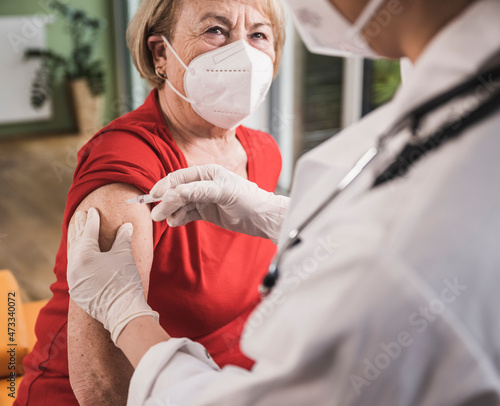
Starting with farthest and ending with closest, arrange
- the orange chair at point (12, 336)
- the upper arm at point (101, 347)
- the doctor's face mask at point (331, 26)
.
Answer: the orange chair at point (12, 336) < the upper arm at point (101, 347) < the doctor's face mask at point (331, 26)

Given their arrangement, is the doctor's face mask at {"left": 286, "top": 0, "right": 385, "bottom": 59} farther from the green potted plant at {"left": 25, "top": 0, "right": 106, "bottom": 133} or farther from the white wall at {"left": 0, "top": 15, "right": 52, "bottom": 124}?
the white wall at {"left": 0, "top": 15, "right": 52, "bottom": 124}

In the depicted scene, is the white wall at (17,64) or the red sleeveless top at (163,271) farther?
the white wall at (17,64)

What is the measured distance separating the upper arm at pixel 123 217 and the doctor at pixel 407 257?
21.8 inches

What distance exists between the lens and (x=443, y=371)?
623 mm

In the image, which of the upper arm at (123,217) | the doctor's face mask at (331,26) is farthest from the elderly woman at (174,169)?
the doctor's face mask at (331,26)

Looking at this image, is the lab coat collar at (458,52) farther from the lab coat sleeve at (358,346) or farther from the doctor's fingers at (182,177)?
the doctor's fingers at (182,177)

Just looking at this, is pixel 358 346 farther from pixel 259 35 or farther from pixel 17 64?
pixel 17 64

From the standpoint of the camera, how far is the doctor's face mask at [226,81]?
1.45 metres

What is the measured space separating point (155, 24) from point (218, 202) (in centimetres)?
55

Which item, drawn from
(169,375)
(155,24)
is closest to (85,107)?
(155,24)

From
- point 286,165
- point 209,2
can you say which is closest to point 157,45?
point 209,2

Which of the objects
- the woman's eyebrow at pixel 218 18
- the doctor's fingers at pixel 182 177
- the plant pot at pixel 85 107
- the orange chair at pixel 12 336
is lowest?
the plant pot at pixel 85 107

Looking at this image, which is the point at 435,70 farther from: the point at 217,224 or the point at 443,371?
the point at 217,224

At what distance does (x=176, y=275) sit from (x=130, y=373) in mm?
277
